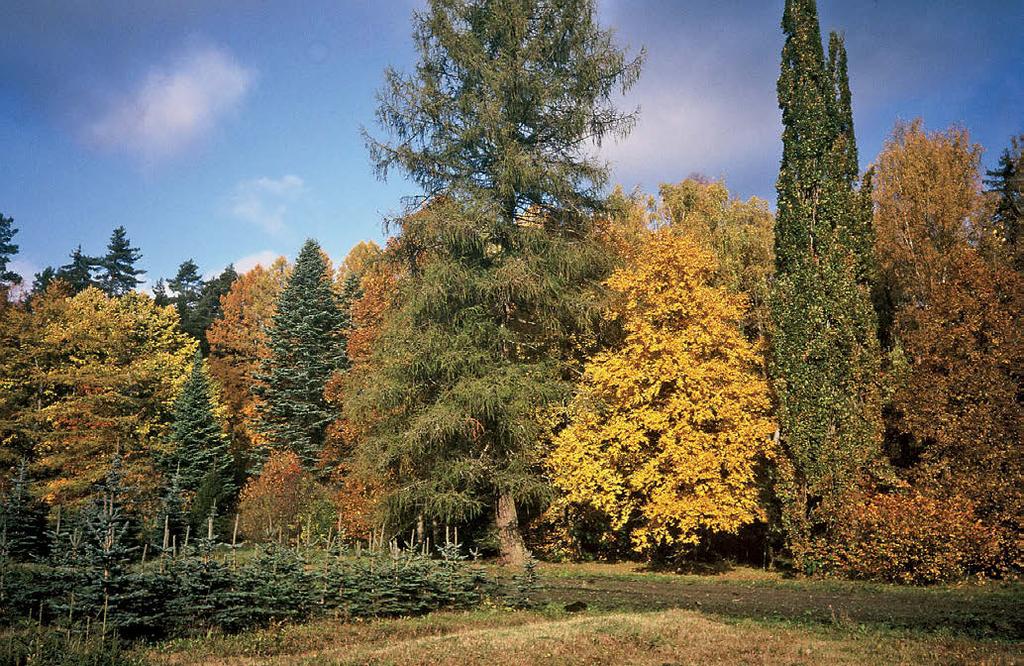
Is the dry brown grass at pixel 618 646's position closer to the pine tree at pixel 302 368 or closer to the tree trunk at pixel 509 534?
the tree trunk at pixel 509 534

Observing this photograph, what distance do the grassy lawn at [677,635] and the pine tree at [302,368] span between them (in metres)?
22.9

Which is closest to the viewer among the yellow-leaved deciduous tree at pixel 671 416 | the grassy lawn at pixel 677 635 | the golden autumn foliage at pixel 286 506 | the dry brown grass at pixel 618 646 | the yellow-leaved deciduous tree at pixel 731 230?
the dry brown grass at pixel 618 646

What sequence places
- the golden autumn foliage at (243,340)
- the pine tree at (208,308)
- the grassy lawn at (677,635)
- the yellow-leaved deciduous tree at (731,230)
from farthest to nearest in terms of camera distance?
1. the pine tree at (208,308)
2. the golden autumn foliage at (243,340)
3. the yellow-leaved deciduous tree at (731,230)
4. the grassy lawn at (677,635)

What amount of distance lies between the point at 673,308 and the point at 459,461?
7268 millimetres

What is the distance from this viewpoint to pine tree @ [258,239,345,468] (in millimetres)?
34531

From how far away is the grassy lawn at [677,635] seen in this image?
8766mm

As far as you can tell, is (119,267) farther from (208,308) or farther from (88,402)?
(88,402)

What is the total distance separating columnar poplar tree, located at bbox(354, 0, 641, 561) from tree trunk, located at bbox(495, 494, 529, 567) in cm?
4

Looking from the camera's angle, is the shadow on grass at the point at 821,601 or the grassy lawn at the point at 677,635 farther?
the shadow on grass at the point at 821,601

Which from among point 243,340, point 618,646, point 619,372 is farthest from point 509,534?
point 243,340

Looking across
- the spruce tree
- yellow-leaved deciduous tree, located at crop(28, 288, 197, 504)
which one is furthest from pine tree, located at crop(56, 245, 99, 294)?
yellow-leaved deciduous tree, located at crop(28, 288, 197, 504)

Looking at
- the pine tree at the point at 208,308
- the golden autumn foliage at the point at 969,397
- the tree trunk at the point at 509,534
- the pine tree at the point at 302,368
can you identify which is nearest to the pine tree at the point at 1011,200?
the golden autumn foliage at the point at 969,397

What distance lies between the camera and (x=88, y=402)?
28766 millimetres

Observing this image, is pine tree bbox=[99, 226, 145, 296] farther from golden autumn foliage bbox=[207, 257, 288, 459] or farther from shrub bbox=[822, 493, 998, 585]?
shrub bbox=[822, 493, 998, 585]
